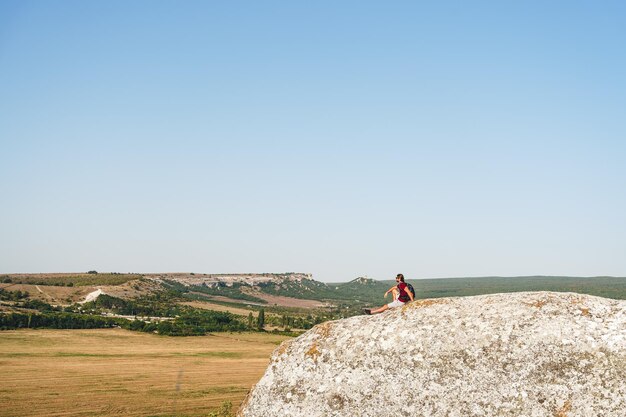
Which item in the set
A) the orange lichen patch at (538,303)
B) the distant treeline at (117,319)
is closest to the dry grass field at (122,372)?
the distant treeline at (117,319)

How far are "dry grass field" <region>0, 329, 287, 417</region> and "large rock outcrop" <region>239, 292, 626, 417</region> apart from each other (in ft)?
85.3

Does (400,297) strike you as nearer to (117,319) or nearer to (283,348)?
(283,348)

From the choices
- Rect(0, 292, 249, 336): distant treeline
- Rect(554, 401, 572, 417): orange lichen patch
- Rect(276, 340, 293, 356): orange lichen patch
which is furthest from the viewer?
Rect(0, 292, 249, 336): distant treeline

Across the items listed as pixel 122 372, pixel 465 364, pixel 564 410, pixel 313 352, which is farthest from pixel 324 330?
pixel 122 372

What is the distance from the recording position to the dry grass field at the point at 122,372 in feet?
220

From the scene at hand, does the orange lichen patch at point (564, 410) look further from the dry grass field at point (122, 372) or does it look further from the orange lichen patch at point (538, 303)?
the dry grass field at point (122, 372)

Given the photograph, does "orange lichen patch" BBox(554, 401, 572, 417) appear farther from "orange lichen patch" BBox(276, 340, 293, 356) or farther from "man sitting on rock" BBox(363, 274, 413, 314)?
"orange lichen patch" BBox(276, 340, 293, 356)

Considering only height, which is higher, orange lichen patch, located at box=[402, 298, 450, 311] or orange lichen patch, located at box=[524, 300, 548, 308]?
orange lichen patch, located at box=[524, 300, 548, 308]

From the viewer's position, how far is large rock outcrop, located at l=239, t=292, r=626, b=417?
916 centimetres

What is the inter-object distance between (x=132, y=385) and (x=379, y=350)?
8034 centimetres

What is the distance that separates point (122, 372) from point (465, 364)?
9353 cm

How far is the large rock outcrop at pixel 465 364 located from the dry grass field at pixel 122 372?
2600cm

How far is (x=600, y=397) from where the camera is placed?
8.88 m

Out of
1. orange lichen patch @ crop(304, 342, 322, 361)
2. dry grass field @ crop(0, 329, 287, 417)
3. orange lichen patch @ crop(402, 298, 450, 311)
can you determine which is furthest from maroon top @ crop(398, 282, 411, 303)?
A: dry grass field @ crop(0, 329, 287, 417)
